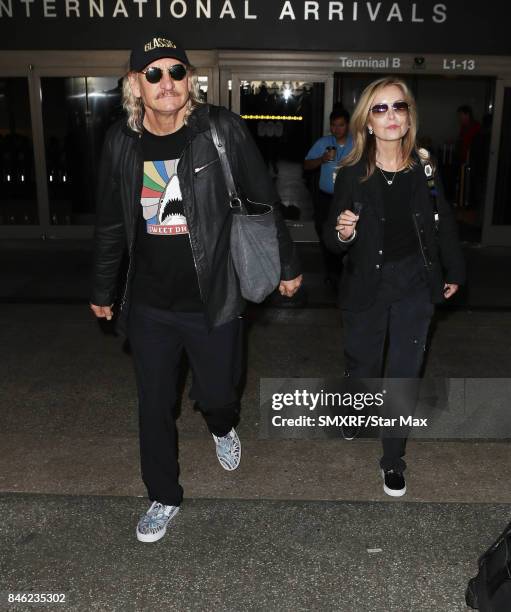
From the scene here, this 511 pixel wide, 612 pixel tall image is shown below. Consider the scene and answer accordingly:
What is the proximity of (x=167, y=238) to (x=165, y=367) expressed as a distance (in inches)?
23.6

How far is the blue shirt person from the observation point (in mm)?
7414

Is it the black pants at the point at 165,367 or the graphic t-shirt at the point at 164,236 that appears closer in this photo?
the graphic t-shirt at the point at 164,236

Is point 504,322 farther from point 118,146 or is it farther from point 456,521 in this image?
point 118,146

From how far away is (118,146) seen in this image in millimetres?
3125

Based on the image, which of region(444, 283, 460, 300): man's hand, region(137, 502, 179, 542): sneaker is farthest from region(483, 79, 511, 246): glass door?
region(137, 502, 179, 542): sneaker

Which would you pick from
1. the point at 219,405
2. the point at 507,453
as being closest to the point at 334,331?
the point at 507,453

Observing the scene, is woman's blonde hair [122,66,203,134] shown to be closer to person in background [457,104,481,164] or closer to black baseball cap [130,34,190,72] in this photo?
black baseball cap [130,34,190,72]

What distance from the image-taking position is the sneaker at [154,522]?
10.8 feet

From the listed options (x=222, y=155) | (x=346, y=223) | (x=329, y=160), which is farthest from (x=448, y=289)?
(x=329, y=160)

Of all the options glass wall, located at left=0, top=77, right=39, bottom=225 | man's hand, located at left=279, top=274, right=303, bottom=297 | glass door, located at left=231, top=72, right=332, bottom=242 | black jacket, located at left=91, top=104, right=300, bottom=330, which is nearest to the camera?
black jacket, located at left=91, top=104, right=300, bottom=330

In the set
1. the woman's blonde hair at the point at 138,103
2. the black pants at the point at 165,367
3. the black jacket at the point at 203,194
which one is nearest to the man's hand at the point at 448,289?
the black jacket at the point at 203,194

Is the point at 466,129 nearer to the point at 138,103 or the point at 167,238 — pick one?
the point at 138,103

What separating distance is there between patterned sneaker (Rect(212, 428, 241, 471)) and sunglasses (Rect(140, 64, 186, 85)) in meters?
1.99

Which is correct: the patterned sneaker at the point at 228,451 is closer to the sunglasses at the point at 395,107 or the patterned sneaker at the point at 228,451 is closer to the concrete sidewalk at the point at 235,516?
the concrete sidewalk at the point at 235,516
